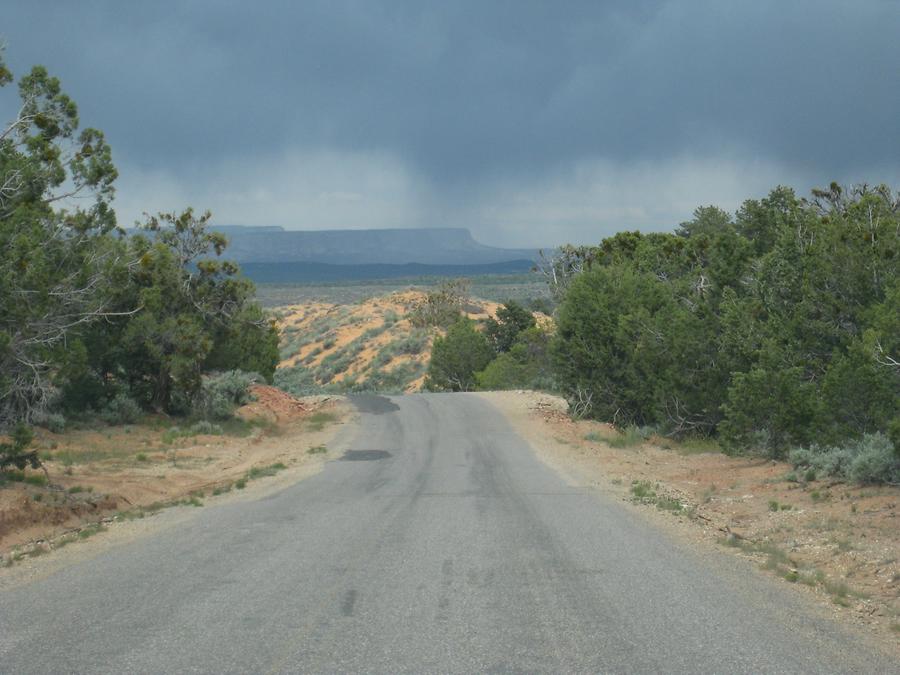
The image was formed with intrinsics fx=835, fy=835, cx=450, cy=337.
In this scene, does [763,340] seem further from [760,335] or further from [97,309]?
[97,309]

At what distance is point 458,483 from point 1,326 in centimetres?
864

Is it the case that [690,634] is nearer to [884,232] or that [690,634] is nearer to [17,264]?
[17,264]

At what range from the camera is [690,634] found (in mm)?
6461

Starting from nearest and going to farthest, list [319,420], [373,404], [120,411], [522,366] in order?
1. [120,411]
2. [319,420]
3. [373,404]
4. [522,366]

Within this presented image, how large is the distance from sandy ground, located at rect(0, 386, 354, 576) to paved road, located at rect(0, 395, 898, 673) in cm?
156

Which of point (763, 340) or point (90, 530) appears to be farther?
point (763, 340)

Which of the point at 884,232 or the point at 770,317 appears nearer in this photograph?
the point at 884,232

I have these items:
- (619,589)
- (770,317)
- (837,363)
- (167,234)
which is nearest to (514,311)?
(167,234)

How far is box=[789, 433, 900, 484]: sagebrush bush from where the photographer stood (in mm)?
12750

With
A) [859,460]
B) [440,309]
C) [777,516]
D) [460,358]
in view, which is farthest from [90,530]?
[440,309]

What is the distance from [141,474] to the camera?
703 inches

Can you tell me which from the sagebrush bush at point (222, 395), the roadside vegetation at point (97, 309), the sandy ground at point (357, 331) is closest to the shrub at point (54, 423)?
the roadside vegetation at point (97, 309)

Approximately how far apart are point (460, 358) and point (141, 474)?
130 feet

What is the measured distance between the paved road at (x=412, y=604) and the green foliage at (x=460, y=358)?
43744 mm
